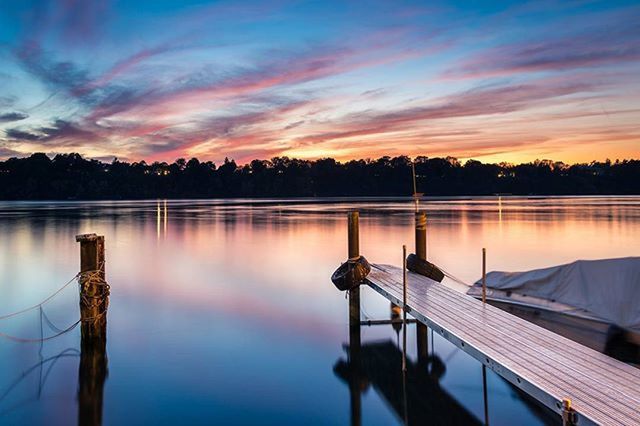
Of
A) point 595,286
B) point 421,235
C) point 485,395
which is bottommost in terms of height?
point 485,395

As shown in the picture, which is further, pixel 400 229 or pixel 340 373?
pixel 400 229

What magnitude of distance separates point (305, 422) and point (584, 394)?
3975mm

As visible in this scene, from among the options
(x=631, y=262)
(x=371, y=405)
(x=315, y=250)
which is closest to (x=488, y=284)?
(x=631, y=262)

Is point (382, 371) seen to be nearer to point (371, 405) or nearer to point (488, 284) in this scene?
point (371, 405)

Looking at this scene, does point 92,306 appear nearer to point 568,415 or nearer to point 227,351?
point 227,351

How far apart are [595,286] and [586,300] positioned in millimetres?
308

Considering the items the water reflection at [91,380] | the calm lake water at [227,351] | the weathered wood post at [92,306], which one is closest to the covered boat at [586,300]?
the calm lake water at [227,351]

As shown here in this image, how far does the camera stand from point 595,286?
9.53 m

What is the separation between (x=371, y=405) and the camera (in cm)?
817

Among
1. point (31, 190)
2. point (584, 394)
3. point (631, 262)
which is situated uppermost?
point (31, 190)

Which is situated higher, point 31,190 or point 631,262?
point 31,190

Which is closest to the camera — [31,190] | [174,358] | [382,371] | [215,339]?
[382,371]

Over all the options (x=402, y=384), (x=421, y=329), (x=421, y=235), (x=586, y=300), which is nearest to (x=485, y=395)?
(x=402, y=384)

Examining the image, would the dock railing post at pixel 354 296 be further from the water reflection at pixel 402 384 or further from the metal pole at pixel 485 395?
the metal pole at pixel 485 395
